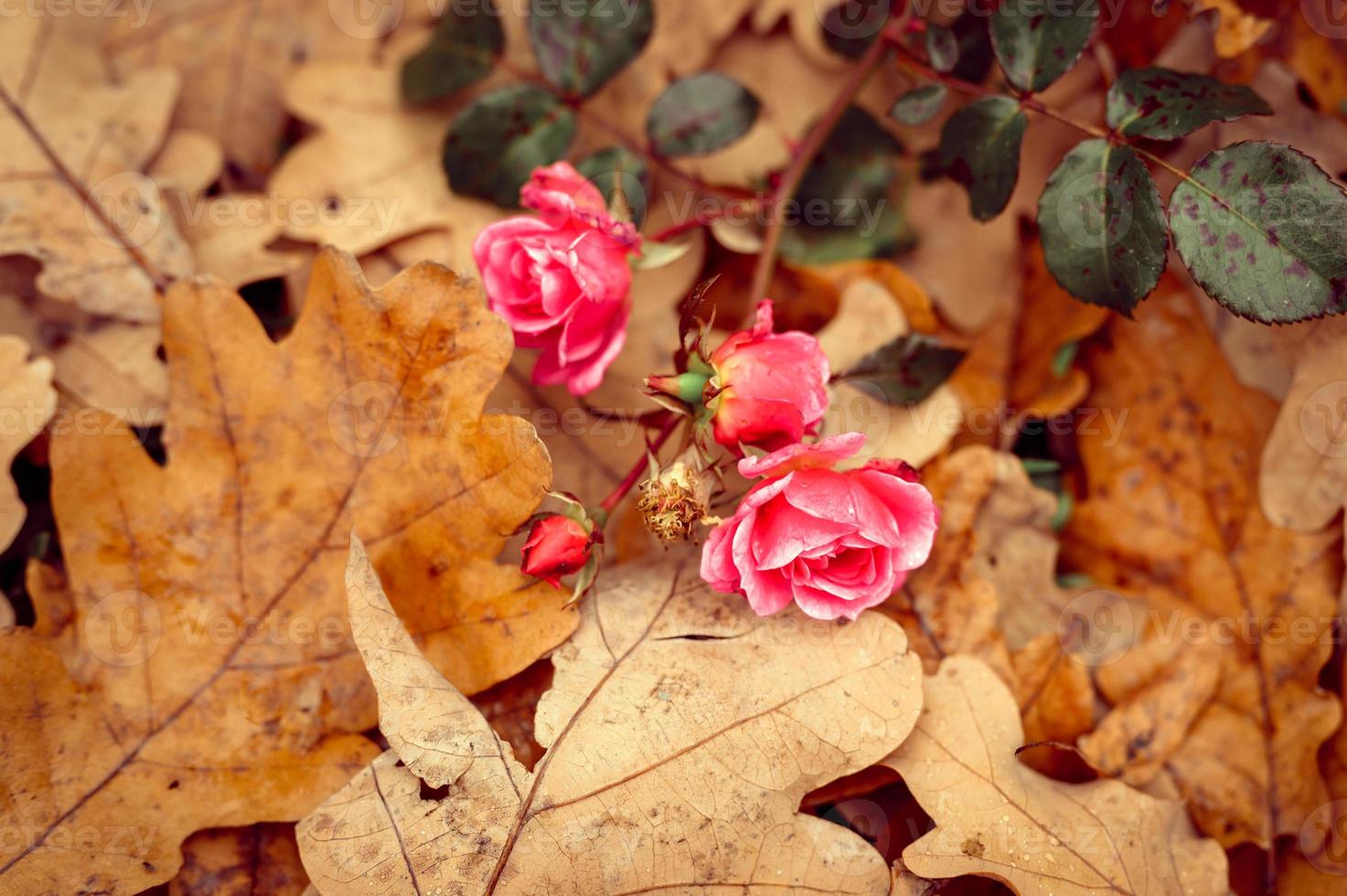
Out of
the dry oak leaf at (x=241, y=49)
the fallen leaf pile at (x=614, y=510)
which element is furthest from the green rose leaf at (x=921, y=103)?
the dry oak leaf at (x=241, y=49)

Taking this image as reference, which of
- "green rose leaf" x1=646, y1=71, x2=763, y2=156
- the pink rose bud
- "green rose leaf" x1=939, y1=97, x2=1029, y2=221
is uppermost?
"green rose leaf" x1=939, y1=97, x2=1029, y2=221

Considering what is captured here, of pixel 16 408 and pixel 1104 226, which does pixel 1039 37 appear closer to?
pixel 1104 226

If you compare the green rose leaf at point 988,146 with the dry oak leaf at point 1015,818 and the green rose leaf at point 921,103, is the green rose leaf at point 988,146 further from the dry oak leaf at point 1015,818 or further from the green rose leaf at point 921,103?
the dry oak leaf at point 1015,818

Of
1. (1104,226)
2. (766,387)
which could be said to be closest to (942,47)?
(1104,226)

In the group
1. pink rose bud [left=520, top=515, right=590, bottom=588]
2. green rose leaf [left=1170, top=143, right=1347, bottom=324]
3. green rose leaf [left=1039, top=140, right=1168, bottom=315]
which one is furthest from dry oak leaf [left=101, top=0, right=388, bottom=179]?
green rose leaf [left=1170, top=143, right=1347, bottom=324]

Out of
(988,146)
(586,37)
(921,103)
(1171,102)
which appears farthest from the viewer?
(586,37)

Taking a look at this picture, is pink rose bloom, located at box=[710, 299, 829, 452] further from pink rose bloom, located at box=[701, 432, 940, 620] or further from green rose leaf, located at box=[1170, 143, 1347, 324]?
green rose leaf, located at box=[1170, 143, 1347, 324]
